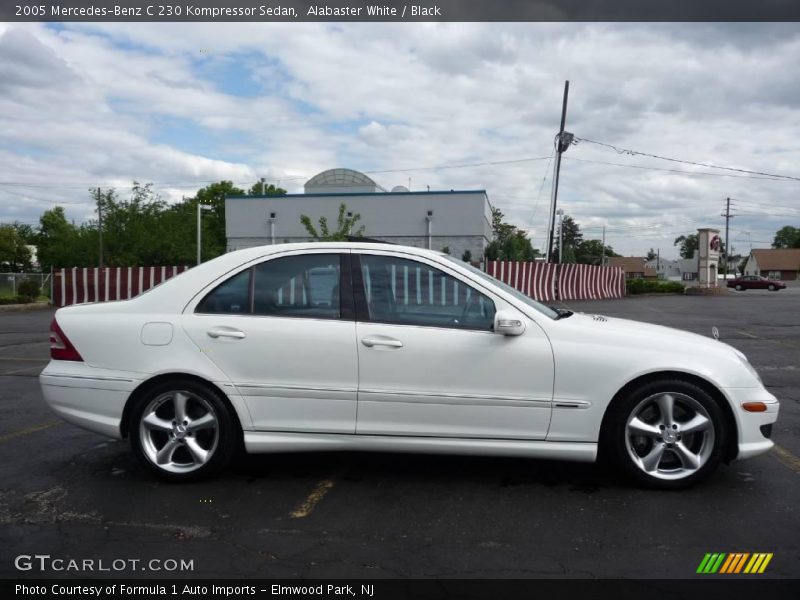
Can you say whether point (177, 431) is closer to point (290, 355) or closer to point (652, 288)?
point (290, 355)

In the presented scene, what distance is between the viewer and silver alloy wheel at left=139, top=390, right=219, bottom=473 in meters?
4.30

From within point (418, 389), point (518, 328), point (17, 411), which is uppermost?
point (518, 328)

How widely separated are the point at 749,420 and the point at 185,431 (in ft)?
11.3

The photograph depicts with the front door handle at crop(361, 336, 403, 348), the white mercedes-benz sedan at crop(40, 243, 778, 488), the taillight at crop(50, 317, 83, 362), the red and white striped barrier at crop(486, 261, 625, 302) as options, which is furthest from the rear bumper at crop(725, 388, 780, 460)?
the red and white striped barrier at crop(486, 261, 625, 302)

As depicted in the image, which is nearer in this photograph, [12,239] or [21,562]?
[21,562]

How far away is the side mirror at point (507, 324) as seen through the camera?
4.07 metres

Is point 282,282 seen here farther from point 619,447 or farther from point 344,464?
point 619,447

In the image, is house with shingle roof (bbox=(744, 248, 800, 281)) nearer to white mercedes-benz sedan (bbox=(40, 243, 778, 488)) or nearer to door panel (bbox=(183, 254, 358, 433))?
white mercedes-benz sedan (bbox=(40, 243, 778, 488))

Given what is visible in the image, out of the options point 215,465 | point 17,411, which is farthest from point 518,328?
A: point 17,411

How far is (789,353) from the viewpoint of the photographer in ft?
36.6

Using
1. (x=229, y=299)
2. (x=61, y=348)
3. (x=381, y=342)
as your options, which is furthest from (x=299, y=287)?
(x=61, y=348)

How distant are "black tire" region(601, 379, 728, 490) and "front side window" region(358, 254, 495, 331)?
3.26ft

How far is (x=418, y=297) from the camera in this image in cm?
436
